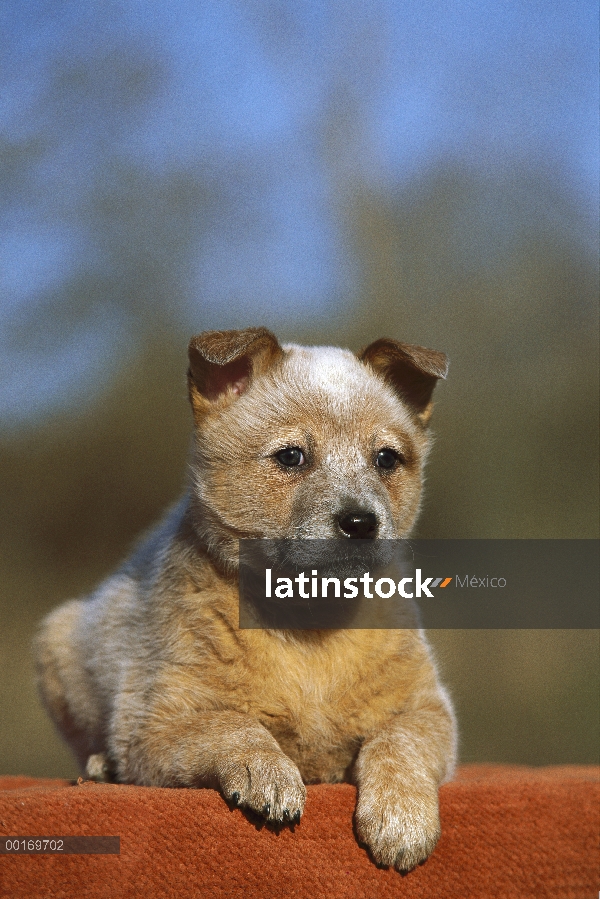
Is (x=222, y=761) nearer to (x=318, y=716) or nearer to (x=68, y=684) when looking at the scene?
(x=318, y=716)

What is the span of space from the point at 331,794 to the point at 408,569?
79 centimetres

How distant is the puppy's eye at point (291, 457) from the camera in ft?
7.00

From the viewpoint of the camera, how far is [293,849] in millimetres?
1650

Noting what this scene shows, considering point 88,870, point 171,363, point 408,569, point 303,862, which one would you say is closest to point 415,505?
point 408,569

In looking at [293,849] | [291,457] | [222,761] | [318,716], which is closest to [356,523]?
[291,457]

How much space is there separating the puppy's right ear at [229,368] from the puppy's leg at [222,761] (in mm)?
816

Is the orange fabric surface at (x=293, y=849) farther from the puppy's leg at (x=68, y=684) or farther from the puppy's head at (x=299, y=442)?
the puppy's leg at (x=68, y=684)

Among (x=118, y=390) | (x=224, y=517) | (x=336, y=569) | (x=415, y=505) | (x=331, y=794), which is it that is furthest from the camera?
(x=118, y=390)

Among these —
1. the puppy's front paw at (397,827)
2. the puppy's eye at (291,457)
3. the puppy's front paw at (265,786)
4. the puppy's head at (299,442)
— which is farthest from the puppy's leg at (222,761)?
the puppy's eye at (291,457)

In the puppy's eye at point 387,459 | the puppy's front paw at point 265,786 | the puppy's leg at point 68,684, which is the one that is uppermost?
the puppy's eye at point 387,459

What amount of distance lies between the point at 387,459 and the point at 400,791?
33.3 inches

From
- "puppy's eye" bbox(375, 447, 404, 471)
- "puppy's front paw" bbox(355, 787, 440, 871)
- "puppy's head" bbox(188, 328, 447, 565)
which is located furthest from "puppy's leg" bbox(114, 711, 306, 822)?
"puppy's eye" bbox(375, 447, 404, 471)

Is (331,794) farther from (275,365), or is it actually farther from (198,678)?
(275,365)

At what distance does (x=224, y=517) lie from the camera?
2.16 m
